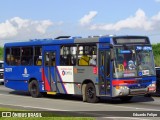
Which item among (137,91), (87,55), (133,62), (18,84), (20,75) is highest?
(87,55)

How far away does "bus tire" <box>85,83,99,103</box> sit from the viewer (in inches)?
802

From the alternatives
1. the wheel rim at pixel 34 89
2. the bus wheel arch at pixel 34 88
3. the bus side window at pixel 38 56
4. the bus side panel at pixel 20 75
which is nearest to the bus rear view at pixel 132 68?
the bus side window at pixel 38 56

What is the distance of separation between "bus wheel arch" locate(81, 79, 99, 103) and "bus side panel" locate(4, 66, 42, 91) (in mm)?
3817

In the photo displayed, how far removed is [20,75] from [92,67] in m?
6.27

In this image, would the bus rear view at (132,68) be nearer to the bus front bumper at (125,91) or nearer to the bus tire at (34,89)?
the bus front bumper at (125,91)

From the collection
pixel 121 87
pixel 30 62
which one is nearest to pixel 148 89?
pixel 121 87

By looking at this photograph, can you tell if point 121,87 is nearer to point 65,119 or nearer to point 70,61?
point 70,61

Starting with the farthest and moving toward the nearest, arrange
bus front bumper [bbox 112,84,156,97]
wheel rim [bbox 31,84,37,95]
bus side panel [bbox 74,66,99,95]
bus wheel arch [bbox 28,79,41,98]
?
wheel rim [bbox 31,84,37,95]
bus wheel arch [bbox 28,79,41,98]
bus side panel [bbox 74,66,99,95]
bus front bumper [bbox 112,84,156,97]

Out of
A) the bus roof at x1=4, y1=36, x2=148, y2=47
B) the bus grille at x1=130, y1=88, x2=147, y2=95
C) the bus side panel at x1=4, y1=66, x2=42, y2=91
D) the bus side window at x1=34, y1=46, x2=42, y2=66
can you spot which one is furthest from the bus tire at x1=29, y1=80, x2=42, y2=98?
the bus grille at x1=130, y1=88, x2=147, y2=95

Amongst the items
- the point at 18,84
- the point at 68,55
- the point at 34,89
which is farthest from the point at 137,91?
the point at 18,84

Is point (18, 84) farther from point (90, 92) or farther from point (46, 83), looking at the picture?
point (90, 92)

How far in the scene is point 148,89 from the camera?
20047mm

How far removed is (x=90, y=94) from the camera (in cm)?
2062

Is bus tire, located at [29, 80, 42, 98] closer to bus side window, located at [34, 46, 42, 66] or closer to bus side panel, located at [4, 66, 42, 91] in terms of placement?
bus side panel, located at [4, 66, 42, 91]
